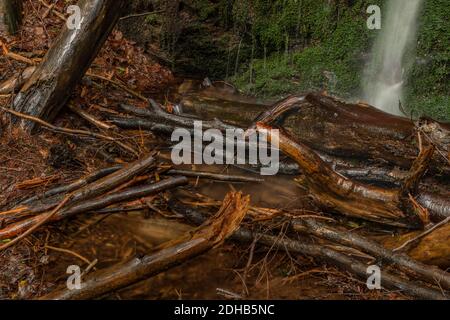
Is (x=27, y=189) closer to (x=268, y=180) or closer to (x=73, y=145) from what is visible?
(x=73, y=145)

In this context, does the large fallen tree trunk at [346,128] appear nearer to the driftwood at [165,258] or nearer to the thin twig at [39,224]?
the driftwood at [165,258]

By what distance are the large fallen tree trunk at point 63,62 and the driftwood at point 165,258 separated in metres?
2.46

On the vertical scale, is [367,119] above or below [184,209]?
above

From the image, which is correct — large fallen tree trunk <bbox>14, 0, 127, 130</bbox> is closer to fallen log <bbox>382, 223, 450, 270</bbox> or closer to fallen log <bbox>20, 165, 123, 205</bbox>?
fallen log <bbox>20, 165, 123, 205</bbox>

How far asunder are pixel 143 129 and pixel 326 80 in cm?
361

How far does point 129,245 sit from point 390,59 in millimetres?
5853

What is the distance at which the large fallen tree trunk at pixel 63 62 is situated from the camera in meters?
4.81

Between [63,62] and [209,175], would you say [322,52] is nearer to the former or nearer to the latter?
[209,175]

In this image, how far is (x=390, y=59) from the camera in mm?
7621

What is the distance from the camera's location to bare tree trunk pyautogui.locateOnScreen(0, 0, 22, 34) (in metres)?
6.01

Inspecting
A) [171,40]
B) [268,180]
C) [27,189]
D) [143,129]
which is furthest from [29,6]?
[268,180]

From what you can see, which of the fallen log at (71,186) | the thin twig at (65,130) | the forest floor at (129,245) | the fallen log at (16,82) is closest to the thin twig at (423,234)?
the forest floor at (129,245)

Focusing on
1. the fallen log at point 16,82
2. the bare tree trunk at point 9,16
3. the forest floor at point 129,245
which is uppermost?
the bare tree trunk at point 9,16
